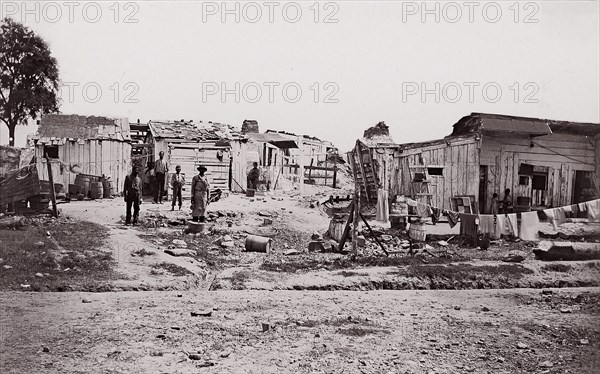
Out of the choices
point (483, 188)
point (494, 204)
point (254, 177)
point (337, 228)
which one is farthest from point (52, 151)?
point (494, 204)

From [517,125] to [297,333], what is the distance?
11.8m

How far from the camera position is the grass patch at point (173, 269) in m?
8.57

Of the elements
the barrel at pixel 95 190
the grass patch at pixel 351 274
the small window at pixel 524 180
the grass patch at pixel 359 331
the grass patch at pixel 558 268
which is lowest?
the grass patch at pixel 359 331

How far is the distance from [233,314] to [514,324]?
3.70m

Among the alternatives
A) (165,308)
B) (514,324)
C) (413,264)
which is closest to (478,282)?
(413,264)

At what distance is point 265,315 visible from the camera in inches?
249

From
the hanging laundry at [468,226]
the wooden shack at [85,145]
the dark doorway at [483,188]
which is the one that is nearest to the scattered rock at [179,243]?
the hanging laundry at [468,226]

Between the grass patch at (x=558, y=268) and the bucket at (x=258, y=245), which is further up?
the bucket at (x=258, y=245)

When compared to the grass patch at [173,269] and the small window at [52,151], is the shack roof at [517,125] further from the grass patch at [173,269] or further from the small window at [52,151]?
the small window at [52,151]

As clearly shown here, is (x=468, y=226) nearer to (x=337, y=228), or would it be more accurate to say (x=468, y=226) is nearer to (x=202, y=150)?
(x=337, y=228)

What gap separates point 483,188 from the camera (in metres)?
15.2

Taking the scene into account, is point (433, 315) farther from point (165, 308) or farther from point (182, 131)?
point (182, 131)

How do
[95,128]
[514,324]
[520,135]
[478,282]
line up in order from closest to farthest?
[514,324] → [478,282] → [520,135] → [95,128]

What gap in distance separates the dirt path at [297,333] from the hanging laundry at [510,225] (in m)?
2.66
